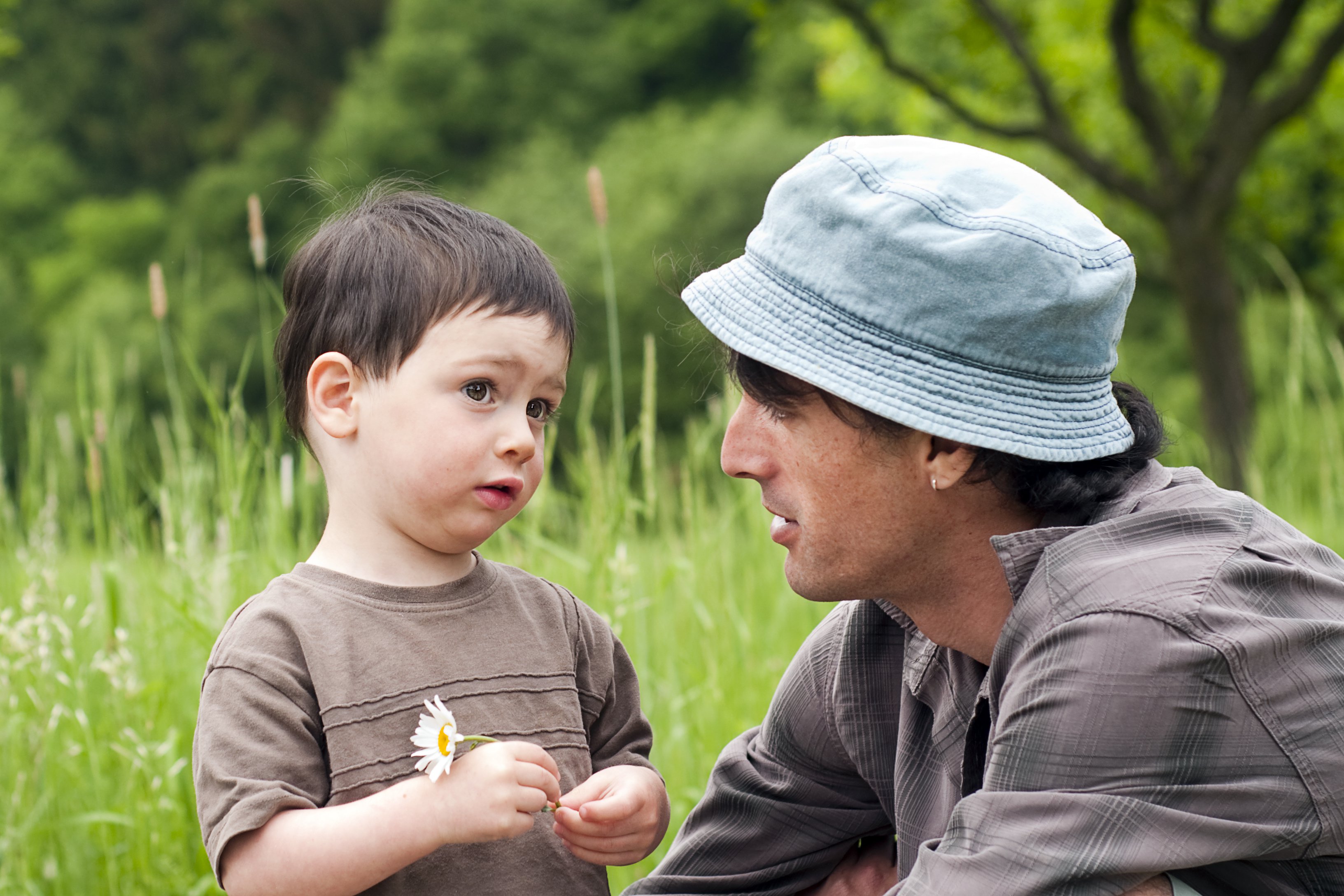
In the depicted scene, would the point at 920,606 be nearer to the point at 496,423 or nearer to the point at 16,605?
the point at 496,423

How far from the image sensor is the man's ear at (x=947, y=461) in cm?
152

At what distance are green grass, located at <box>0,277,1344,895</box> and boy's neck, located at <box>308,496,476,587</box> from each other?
103 centimetres

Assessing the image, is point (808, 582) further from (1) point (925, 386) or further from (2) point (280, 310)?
(2) point (280, 310)

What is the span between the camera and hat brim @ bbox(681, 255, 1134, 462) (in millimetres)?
1447

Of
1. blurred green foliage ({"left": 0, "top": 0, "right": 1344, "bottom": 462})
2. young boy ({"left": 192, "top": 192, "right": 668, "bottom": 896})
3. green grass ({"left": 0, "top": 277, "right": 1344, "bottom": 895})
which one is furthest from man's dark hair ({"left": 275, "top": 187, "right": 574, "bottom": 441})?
blurred green foliage ({"left": 0, "top": 0, "right": 1344, "bottom": 462})

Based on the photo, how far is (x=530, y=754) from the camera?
136 centimetres

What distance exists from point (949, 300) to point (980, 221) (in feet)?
0.29

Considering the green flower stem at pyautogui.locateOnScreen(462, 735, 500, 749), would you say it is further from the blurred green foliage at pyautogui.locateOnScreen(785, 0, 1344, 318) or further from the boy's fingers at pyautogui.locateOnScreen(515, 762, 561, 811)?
the blurred green foliage at pyautogui.locateOnScreen(785, 0, 1344, 318)

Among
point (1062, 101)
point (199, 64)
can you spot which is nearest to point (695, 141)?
point (1062, 101)

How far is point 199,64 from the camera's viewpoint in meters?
28.3

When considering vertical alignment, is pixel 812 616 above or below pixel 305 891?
below

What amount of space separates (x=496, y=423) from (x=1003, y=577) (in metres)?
0.61

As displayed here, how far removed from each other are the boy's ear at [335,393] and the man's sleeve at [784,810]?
0.74 metres

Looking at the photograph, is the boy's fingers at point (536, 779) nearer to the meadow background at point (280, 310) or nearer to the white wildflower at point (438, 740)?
the white wildflower at point (438, 740)
